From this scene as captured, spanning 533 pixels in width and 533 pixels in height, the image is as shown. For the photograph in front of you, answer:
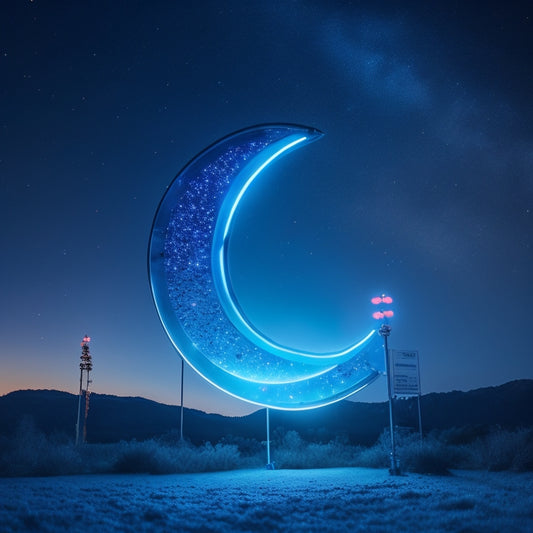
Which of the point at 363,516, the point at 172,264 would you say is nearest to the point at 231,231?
the point at 172,264

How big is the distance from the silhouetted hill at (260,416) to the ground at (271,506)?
33148mm

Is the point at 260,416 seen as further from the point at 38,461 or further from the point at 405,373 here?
the point at 38,461

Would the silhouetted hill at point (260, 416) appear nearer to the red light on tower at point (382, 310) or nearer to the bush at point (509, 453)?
the bush at point (509, 453)

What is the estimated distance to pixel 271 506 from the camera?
6352 millimetres

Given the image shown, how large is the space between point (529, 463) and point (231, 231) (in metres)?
7.71

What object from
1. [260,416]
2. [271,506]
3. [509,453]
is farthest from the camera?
[260,416]

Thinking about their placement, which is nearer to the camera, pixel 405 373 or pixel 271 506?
pixel 271 506

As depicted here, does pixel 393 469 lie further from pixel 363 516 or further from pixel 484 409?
pixel 484 409

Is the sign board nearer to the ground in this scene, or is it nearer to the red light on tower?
the red light on tower

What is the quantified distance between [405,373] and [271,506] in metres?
7.48

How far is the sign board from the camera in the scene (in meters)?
12.9

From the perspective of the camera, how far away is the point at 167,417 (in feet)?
183

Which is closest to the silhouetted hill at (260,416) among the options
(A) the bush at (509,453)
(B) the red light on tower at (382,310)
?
(A) the bush at (509,453)

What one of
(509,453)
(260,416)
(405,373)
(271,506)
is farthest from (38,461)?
(260,416)
